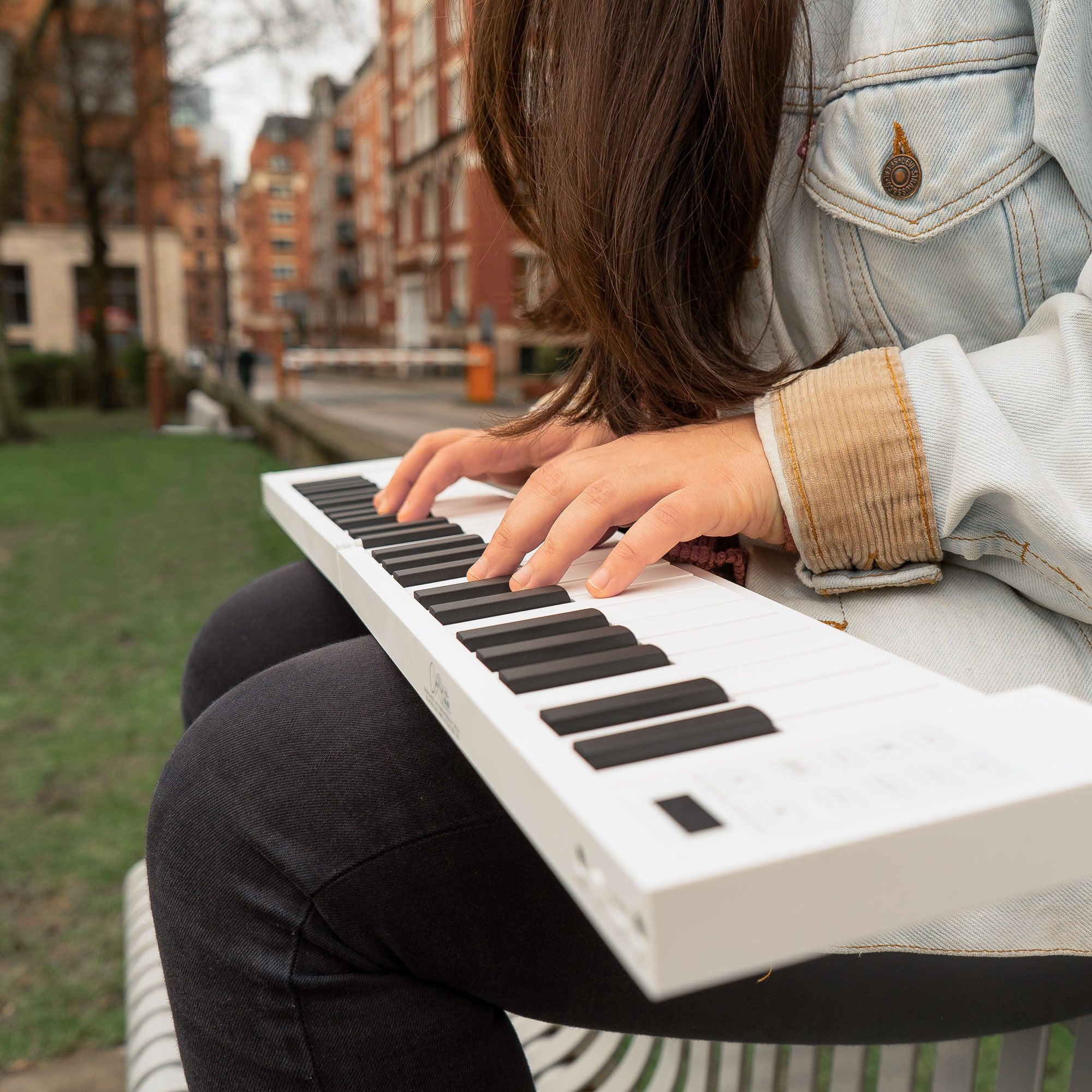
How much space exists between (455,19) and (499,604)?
2.50 feet

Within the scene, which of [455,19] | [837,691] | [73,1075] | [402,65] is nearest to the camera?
[837,691]

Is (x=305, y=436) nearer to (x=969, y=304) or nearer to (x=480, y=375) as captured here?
(x=969, y=304)

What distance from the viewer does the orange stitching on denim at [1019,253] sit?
69 cm

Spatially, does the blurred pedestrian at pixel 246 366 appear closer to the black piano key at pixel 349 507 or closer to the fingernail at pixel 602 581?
the black piano key at pixel 349 507

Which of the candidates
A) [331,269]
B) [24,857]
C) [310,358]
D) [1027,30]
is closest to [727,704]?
[1027,30]

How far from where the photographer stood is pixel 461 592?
61 cm

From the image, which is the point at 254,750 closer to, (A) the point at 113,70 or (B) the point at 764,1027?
(B) the point at 764,1027

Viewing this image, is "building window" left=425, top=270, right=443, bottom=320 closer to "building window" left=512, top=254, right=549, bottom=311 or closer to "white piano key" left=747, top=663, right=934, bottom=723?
"building window" left=512, top=254, right=549, bottom=311

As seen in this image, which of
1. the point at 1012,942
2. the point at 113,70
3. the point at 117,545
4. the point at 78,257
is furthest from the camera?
the point at 78,257

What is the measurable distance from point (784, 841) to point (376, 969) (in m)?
0.37

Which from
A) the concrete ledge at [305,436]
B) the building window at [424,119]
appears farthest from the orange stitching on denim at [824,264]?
the building window at [424,119]

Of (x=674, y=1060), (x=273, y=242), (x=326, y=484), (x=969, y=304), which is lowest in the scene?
(x=674, y=1060)

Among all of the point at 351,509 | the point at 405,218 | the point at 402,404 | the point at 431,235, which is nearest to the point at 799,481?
the point at 351,509

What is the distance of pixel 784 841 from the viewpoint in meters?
0.31
